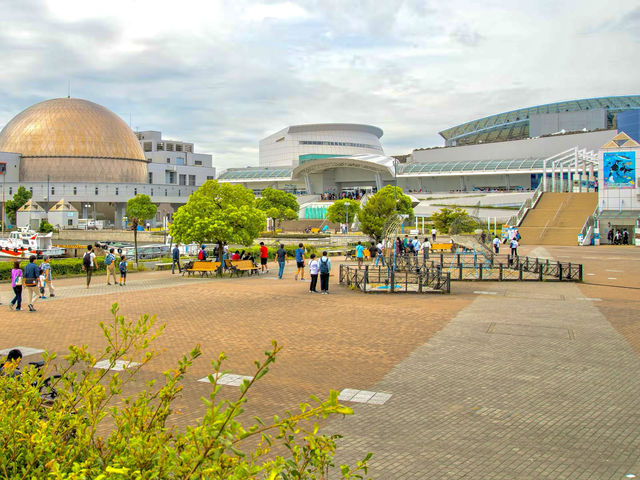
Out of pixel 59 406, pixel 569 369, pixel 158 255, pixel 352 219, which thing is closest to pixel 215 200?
pixel 158 255

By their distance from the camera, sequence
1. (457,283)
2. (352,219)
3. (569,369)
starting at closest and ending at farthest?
(569,369)
(457,283)
(352,219)

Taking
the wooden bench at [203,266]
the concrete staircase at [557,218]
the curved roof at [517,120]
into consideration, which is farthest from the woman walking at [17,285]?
the curved roof at [517,120]

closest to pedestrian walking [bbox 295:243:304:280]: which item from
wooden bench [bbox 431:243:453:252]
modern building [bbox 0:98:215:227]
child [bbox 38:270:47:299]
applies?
child [bbox 38:270:47:299]

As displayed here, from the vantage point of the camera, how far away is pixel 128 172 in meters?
99.8

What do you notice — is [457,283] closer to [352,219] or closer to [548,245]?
[548,245]

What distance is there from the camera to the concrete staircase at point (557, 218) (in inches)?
1857

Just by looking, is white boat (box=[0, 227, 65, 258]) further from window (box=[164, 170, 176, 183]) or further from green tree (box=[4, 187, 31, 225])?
window (box=[164, 170, 176, 183])

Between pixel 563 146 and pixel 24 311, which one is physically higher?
pixel 563 146

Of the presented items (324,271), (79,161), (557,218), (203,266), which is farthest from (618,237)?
(79,161)

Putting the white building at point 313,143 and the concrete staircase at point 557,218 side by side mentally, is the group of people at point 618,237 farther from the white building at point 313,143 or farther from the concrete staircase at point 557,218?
the white building at point 313,143

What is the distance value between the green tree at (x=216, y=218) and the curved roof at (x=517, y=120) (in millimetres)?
97842

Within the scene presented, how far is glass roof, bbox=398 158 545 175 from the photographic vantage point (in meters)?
84.8

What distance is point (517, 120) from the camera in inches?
4557

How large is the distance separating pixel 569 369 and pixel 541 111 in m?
116
